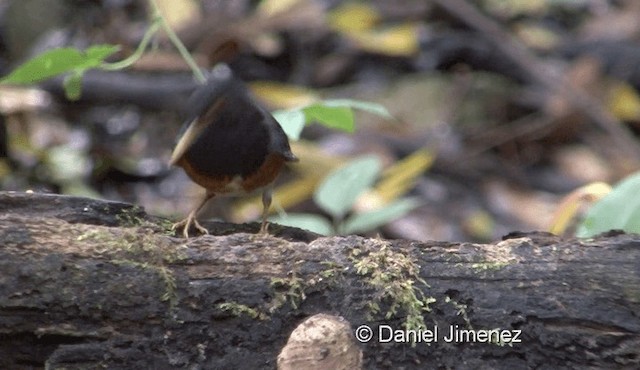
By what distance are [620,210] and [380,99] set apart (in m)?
3.60

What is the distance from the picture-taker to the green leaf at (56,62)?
220cm

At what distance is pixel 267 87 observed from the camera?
539cm

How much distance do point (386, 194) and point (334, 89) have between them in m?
1.67

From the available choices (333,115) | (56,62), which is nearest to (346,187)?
(333,115)

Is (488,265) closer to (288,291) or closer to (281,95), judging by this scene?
(288,291)

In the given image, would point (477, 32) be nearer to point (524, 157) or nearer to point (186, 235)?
point (524, 157)

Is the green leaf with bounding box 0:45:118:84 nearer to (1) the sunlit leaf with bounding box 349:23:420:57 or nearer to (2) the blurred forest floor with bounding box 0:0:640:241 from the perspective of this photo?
(2) the blurred forest floor with bounding box 0:0:640:241

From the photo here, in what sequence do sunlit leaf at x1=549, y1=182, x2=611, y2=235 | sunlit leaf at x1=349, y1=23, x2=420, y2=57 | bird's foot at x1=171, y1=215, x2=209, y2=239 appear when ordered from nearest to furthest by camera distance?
1. bird's foot at x1=171, y1=215, x2=209, y2=239
2. sunlit leaf at x1=549, y1=182, x2=611, y2=235
3. sunlit leaf at x1=349, y1=23, x2=420, y2=57

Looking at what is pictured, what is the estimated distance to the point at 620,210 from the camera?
7.51 ft

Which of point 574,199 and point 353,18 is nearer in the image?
point 574,199

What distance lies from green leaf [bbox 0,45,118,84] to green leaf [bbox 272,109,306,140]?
46 cm

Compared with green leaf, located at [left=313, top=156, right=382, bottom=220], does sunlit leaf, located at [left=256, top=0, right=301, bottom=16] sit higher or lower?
higher

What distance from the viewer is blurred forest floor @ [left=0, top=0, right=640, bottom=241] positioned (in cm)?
482

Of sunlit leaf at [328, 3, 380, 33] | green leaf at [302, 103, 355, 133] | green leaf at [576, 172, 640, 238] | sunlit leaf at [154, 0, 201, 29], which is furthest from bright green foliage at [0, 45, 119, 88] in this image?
sunlit leaf at [328, 3, 380, 33]
